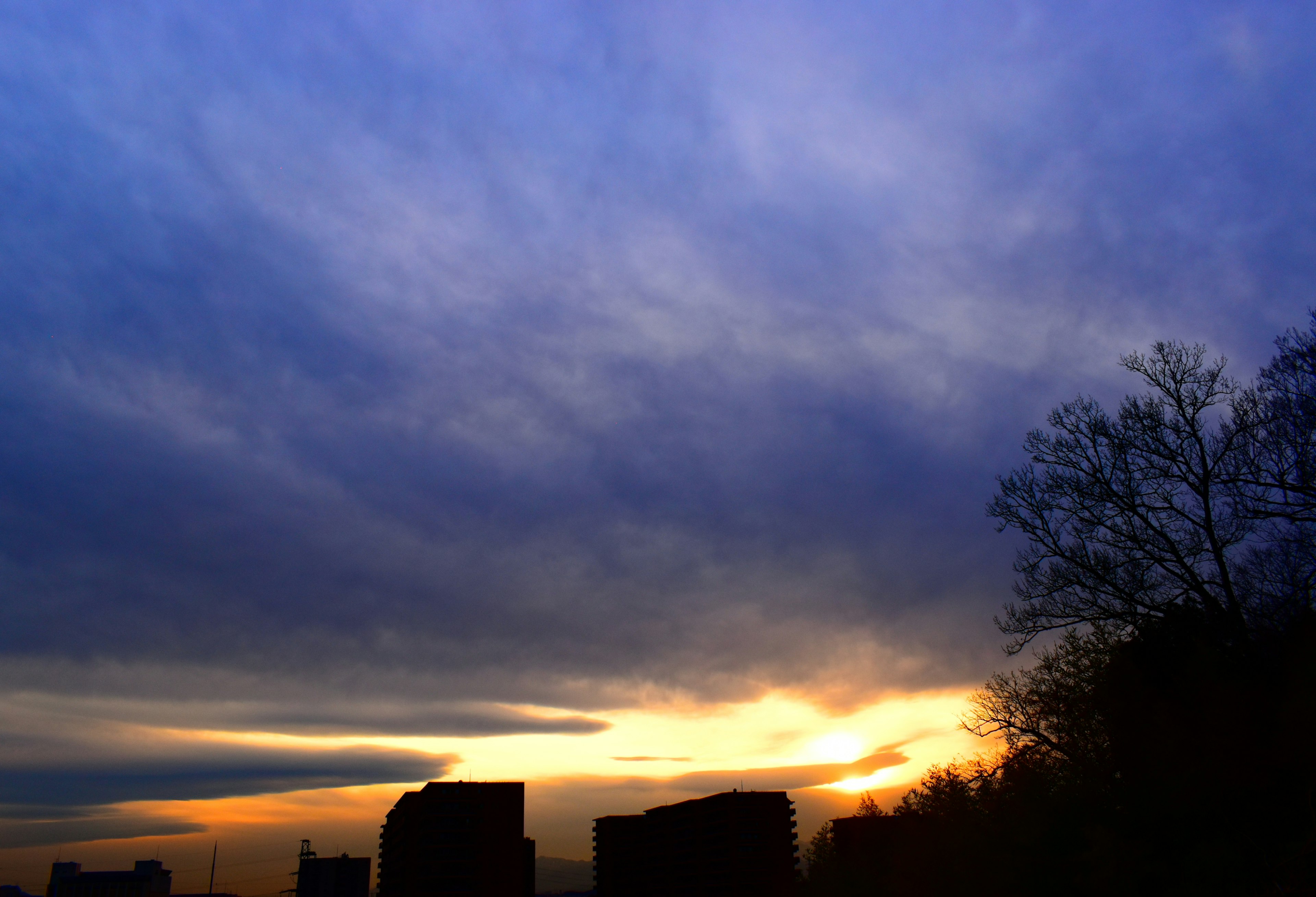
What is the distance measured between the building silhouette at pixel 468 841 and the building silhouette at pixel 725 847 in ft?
101

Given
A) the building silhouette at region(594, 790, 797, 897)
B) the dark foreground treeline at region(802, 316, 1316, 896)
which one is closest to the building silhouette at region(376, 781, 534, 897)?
the building silhouette at region(594, 790, 797, 897)

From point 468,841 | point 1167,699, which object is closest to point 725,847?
point 468,841

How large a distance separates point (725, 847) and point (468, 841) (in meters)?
43.0

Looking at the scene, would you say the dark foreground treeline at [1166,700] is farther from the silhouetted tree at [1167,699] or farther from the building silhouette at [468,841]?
the building silhouette at [468,841]

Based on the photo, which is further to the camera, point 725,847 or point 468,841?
point 725,847

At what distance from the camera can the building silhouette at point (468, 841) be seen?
4875 inches

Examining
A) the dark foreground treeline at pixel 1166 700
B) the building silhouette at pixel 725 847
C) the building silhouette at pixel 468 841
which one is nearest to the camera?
the dark foreground treeline at pixel 1166 700

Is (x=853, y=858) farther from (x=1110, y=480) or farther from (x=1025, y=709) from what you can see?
(x=1110, y=480)

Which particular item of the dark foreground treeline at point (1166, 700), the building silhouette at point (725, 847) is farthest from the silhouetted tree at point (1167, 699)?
the building silhouette at point (725, 847)

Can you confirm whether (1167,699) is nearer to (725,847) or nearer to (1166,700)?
(1166,700)

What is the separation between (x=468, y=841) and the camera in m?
126

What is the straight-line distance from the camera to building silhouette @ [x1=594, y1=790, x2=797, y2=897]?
439 ft

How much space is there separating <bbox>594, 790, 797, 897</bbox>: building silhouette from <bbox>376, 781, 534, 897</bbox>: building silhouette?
3079 cm

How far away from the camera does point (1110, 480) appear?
27062mm
